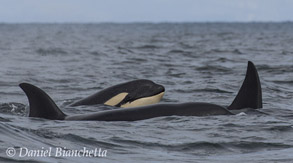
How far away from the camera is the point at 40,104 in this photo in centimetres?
876

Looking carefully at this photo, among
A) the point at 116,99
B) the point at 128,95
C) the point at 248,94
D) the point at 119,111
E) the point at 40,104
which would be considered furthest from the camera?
the point at 128,95

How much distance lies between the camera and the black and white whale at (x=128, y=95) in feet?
35.7

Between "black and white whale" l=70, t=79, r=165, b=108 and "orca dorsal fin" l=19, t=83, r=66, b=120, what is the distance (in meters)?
1.87

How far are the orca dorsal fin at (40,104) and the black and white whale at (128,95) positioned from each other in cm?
187

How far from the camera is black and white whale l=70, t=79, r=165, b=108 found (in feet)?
35.7

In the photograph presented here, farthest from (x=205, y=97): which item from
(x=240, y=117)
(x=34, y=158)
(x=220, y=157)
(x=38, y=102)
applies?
(x=34, y=158)

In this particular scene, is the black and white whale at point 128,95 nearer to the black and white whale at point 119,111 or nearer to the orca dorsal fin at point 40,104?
the black and white whale at point 119,111

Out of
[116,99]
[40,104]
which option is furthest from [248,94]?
[40,104]

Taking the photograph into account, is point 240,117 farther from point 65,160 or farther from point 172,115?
point 65,160

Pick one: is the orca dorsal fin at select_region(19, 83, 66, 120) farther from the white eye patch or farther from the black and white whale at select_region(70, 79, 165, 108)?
the white eye patch

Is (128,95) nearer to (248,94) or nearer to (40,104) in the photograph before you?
(248,94)

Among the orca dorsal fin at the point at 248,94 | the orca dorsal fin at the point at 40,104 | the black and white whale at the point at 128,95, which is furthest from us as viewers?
the black and white whale at the point at 128,95

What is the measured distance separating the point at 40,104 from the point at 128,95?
2.58 m

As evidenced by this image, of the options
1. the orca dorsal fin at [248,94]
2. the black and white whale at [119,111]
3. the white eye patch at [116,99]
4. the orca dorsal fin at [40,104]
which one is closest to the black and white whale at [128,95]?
the white eye patch at [116,99]
